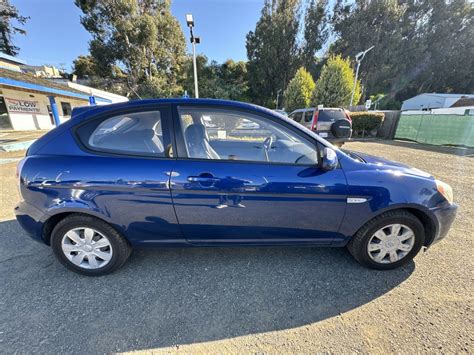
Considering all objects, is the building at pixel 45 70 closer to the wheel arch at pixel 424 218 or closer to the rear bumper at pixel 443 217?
the wheel arch at pixel 424 218

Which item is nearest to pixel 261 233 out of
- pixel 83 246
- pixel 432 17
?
pixel 83 246

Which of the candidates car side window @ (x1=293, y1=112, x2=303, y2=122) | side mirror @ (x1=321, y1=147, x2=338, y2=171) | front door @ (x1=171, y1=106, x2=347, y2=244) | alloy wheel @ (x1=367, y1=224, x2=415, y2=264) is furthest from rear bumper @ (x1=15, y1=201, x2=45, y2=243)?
car side window @ (x1=293, y1=112, x2=303, y2=122)

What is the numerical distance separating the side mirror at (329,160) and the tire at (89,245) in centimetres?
200

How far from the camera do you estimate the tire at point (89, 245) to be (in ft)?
6.42

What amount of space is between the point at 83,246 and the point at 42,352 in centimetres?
79

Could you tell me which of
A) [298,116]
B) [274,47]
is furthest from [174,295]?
[274,47]

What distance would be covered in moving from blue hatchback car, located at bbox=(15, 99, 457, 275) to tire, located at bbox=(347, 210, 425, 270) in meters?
0.01

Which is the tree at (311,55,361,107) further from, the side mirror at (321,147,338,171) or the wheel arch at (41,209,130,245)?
the wheel arch at (41,209,130,245)

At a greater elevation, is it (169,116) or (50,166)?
(169,116)

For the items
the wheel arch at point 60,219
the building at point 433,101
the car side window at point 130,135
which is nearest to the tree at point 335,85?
the car side window at point 130,135

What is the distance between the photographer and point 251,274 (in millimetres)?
2143

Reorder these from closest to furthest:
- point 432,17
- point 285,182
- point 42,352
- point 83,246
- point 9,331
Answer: point 42,352, point 9,331, point 285,182, point 83,246, point 432,17

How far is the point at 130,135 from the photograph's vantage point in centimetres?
196

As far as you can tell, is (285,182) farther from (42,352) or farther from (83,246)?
(42,352)
